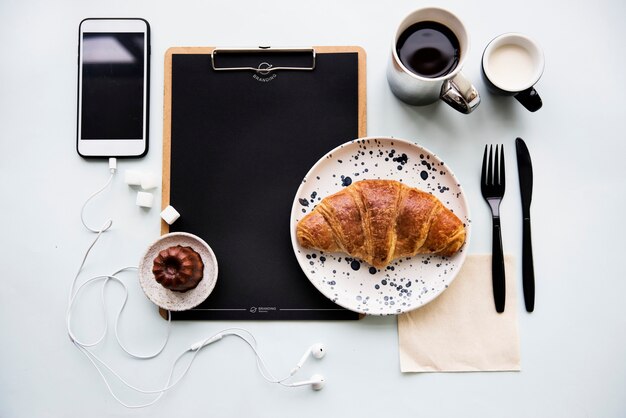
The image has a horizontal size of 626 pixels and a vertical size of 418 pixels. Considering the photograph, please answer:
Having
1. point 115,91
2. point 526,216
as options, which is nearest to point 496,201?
point 526,216

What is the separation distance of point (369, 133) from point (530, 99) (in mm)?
406

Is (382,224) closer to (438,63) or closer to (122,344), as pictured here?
(438,63)

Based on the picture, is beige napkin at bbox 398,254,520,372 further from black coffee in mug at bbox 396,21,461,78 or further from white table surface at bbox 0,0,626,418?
black coffee in mug at bbox 396,21,461,78

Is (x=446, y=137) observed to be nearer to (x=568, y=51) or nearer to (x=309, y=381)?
(x=568, y=51)

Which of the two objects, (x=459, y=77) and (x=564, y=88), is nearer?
(x=459, y=77)

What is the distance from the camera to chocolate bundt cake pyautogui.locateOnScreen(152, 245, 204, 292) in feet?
3.32

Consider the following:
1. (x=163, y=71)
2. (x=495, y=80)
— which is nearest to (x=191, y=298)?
(x=163, y=71)

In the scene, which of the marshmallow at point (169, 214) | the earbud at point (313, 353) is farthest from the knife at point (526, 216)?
the marshmallow at point (169, 214)

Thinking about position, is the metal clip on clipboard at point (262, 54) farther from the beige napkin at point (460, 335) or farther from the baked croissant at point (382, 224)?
the beige napkin at point (460, 335)

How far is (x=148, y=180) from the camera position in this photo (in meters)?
1.12

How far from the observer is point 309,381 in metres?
1.09

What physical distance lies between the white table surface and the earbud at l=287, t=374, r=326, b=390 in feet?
0.06

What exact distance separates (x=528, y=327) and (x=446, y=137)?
537 millimetres

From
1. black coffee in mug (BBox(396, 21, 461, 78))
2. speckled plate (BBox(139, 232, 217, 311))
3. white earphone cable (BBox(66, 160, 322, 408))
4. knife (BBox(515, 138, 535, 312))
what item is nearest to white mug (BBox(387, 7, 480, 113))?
black coffee in mug (BBox(396, 21, 461, 78))
